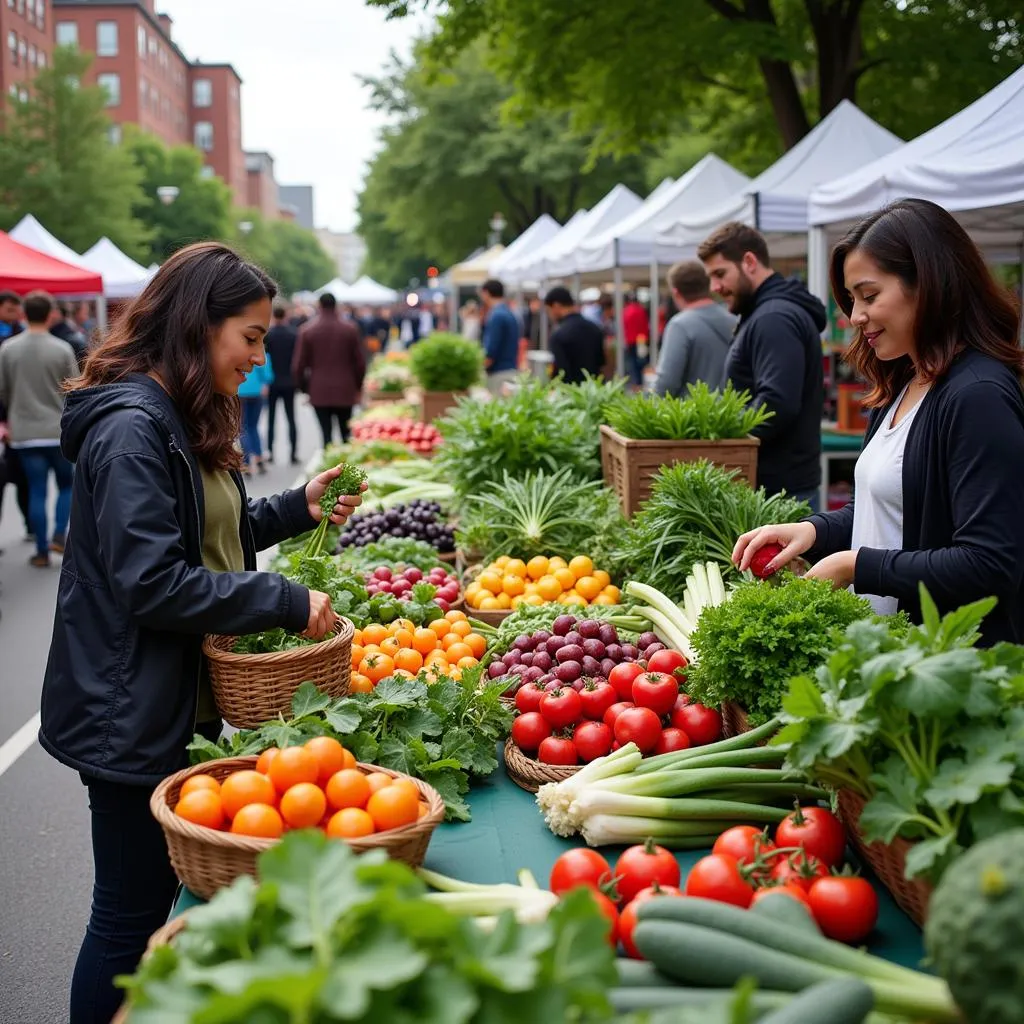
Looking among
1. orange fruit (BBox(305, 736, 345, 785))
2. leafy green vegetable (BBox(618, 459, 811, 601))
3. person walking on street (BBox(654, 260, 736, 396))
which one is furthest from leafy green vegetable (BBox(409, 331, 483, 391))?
orange fruit (BBox(305, 736, 345, 785))

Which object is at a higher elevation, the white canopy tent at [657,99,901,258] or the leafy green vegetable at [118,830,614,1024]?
the white canopy tent at [657,99,901,258]

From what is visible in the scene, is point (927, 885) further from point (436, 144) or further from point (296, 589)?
point (436, 144)

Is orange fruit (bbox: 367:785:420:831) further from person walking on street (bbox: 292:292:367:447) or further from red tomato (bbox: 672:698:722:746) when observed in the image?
person walking on street (bbox: 292:292:367:447)

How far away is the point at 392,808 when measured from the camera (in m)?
2.20

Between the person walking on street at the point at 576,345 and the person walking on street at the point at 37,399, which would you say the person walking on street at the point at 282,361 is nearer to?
the person walking on street at the point at 37,399

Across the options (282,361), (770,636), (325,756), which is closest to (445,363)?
(282,361)

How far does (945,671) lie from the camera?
75.3 inches

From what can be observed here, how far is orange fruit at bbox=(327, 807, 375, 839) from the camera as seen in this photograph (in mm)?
2150

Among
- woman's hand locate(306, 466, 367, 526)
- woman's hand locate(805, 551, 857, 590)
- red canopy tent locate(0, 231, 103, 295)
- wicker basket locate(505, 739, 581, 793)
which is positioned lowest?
wicker basket locate(505, 739, 581, 793)

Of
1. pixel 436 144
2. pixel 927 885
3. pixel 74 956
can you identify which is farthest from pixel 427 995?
pixel 436 144

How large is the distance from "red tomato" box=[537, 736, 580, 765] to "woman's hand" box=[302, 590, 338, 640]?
2.12 feet

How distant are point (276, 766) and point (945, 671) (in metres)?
1.25

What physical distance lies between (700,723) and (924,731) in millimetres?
995

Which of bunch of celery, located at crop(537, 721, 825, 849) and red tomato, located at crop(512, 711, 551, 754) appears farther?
red tomato, located at crop(512, 711, 551, 754)
